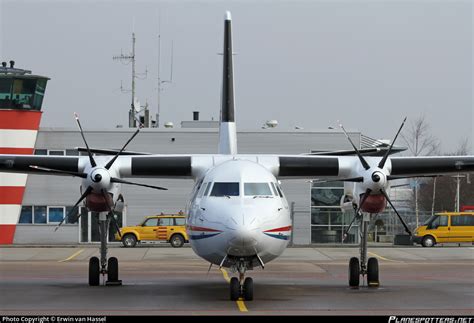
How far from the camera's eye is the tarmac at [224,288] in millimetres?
16031

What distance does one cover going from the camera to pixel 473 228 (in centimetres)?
4428

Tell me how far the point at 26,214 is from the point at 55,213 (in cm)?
158

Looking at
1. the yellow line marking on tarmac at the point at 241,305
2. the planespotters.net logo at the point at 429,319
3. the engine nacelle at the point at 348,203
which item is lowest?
the yellow line marking on tarmac at the point at 241,305

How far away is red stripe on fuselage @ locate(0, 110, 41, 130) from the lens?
42.7 metres

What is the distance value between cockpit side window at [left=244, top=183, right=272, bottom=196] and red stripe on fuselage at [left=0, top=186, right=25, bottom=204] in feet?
92.4

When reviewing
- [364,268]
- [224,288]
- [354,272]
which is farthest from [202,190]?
[364,268]

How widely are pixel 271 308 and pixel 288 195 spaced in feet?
109

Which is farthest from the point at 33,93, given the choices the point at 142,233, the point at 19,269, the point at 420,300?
the point at 420,300

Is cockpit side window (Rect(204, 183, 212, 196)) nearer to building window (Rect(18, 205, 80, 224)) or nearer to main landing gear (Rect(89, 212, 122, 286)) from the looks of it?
main landing gear (Rect(89, 212, 122, 286))

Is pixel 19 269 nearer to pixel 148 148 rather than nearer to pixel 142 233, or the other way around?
pixel 142 233

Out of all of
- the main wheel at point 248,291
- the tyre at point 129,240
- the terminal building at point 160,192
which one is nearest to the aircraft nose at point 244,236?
the main wheel at point 248,291

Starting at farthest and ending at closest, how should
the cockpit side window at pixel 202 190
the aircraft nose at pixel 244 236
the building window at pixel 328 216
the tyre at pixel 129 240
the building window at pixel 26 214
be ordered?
1. the building window at pixel 328 216
2. the building window at pixel 26 214
3. the tyre at pixel 129 240
4. the cockpit side window at pixel 202 190
5. the aircraft nose at pixel 244 236

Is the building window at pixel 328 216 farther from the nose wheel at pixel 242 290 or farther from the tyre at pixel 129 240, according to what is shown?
the nose wheel at pixel 242 290

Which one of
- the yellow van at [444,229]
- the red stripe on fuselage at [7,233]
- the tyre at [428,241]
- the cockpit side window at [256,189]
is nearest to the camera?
the cockpit side window at [256,189]
